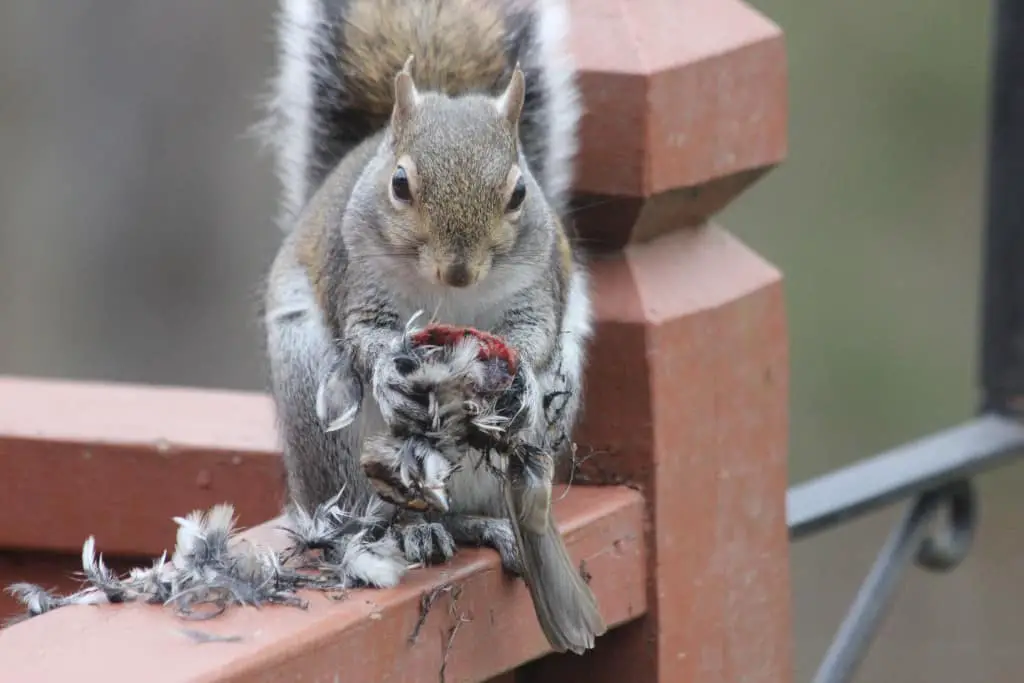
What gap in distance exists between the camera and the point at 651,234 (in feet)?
4.84

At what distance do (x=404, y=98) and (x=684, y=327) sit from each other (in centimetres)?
29

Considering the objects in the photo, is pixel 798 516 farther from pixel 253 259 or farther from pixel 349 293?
pixel 253 259

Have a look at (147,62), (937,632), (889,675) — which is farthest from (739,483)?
(147,62)

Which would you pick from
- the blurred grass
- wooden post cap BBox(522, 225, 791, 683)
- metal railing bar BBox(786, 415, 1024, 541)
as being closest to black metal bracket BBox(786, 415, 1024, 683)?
metal railing bar BBox(786, 415, 1024, 541)

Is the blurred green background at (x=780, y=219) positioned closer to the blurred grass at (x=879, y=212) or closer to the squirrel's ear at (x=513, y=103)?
the blurred grass at (x=879, y=212)

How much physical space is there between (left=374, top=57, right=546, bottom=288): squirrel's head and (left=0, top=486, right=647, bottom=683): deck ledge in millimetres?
215

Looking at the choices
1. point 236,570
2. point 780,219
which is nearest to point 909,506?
point 236,570

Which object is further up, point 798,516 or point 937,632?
point 798,516

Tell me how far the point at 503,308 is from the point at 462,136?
0.15 m

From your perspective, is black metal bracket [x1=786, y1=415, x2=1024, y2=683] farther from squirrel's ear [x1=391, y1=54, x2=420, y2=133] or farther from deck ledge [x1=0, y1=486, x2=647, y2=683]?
squirrel's ear [x1=391, y1=54, x2=420, y2=133]

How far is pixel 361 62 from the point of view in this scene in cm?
165

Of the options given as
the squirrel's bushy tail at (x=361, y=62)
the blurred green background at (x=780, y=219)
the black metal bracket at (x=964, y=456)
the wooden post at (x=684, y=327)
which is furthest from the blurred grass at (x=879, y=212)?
the wooden post at (x=684, y=327)

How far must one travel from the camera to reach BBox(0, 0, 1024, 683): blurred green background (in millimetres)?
4637

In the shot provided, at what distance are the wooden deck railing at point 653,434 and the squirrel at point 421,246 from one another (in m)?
0.04
